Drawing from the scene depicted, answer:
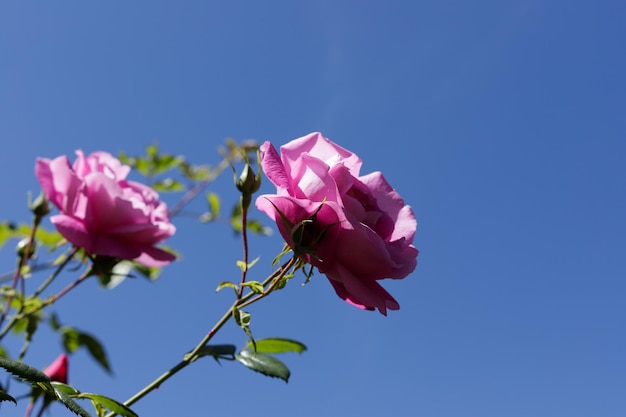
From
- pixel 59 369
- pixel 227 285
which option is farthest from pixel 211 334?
pixel 59 369

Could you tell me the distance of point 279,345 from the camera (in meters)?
1.21

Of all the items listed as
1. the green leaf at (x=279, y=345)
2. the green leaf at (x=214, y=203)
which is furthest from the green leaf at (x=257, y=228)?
the green leaf at (x=279, y=345)

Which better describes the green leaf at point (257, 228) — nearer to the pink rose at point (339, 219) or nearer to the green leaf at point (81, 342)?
the green leaf at point (81, 342)

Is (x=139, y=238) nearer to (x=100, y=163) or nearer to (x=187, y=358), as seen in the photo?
(x=100, y=163)

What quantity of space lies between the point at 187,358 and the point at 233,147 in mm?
1913

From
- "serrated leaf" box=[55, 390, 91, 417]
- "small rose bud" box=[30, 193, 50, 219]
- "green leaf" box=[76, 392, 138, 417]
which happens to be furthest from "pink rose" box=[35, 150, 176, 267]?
"serrated leaf" box=[55, 390, 91, 417]

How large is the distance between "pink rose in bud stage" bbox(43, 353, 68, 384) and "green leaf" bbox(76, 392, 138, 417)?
0.83 meters

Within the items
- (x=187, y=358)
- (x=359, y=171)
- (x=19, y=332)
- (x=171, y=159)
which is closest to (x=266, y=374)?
(x=187, y=358)

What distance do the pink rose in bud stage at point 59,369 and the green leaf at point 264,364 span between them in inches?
29.7

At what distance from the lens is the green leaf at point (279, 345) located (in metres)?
1.20

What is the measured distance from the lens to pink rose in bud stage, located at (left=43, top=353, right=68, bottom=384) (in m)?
1.61

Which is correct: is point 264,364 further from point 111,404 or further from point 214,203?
point 214,203

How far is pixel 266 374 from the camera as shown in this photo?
103cm

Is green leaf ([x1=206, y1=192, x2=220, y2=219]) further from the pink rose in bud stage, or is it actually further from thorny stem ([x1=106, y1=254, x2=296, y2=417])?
thorny stem ([x1=106, y1=254, x2=296, y2=417])
